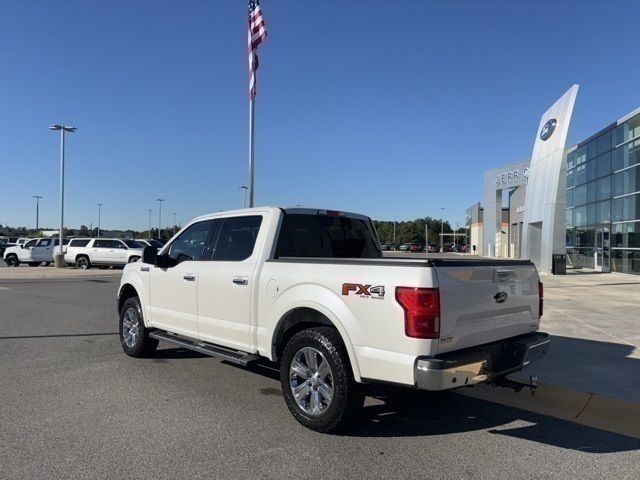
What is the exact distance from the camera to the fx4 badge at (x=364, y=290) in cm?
409

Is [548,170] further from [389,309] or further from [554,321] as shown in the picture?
[389,309]

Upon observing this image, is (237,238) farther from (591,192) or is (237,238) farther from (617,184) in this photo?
(591,192)

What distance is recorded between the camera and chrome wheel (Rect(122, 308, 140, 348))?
23.8ft

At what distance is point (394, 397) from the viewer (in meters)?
5.59

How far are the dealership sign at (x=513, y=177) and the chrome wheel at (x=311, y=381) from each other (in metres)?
39.4

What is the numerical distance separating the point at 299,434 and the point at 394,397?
1.44m

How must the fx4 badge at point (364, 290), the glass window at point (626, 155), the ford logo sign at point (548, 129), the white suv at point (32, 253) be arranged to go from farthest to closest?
1. the white suv at point (32, 253)
2. the ford logo sign at point (548, 129)
3. the glass window at point (626, 155)
4. the fx4 badge at point (364, 290)

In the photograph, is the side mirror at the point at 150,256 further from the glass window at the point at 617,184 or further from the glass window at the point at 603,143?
the glass window at the point at 603,143

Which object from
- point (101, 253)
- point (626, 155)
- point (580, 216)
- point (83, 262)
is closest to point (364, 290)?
point (626, 155)

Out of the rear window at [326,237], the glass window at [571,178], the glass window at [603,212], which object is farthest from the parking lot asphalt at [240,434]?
the glass window at [571,178]

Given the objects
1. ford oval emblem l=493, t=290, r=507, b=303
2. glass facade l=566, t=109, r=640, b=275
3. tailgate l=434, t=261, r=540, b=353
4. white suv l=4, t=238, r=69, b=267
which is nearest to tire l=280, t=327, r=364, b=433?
tailgate l=434, t=261, r=540, b=353

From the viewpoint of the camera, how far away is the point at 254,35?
19344 mm

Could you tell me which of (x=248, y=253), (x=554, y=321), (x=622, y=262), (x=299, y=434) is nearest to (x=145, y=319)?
(x=248, y=253)

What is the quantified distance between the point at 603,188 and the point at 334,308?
26.3 meters
